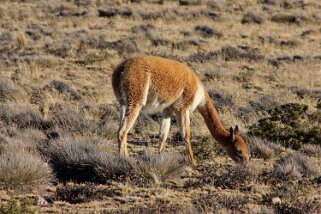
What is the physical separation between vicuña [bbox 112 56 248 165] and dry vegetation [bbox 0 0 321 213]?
39 cm

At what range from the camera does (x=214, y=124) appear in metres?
8.98

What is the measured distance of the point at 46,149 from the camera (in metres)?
8.87

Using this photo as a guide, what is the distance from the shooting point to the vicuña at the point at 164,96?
8.59 m

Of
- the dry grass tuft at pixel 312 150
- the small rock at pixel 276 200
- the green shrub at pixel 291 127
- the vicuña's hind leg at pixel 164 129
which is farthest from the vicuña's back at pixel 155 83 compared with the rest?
the small rock at pixel 276 200

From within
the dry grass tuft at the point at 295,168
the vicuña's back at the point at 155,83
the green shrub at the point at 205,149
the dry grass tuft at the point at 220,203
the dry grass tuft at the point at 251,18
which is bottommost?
the dry grass tuft at the point at 251,18

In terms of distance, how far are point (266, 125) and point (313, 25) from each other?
59.7 feet

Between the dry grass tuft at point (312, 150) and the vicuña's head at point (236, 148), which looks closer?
the vicuña's head at point (236, 148)

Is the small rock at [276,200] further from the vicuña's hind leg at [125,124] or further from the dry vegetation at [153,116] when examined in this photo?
the vicuña's hind leg at [125,124]

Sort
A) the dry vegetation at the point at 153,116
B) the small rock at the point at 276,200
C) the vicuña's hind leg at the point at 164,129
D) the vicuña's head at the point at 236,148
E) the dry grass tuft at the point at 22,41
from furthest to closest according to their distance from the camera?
the dry grass tuft at the point at 22,41 < the vicuña's hind leg at the point at 164,129 < the vicuña's head at the point at 236,148 < the dry vegetation at the point at 153,116 < the small rock at the point at 276,200

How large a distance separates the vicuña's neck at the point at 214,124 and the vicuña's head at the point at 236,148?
0.15 metres

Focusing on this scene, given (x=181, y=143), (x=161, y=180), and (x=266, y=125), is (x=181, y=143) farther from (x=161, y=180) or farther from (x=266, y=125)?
(x=161, y=180)

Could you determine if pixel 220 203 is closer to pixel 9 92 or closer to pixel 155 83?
pixel 155 83

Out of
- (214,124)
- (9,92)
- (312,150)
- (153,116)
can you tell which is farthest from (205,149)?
(9,92)

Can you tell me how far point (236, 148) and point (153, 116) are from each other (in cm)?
409
